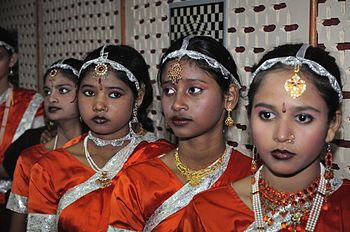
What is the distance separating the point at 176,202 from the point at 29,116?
6.24 feet

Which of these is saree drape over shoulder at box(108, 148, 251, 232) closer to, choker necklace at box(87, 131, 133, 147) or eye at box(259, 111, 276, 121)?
choker necklace at box(87, 131, 133, 147)

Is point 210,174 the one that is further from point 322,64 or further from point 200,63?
point 322,64

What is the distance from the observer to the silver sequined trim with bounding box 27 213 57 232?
2301mm

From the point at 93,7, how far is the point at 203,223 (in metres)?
2.49

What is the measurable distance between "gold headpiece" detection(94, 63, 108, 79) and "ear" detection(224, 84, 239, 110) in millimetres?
579

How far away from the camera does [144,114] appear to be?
2.58 metres

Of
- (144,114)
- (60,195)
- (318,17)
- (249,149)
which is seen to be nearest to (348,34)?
(318,17)

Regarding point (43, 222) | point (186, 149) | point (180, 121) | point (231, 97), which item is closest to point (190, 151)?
point (186, 149)

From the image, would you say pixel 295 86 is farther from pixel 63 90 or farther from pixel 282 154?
pixel 63 90

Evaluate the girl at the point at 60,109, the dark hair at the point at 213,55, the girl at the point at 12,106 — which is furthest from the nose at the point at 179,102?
the girl at the point at 12,106

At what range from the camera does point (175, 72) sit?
200 centimetres

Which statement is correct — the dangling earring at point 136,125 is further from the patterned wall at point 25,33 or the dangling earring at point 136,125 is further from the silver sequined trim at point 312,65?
the patterned wall at point 25,33

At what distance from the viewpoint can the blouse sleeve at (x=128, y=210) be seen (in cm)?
197

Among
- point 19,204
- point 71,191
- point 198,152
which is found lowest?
point 19,204
